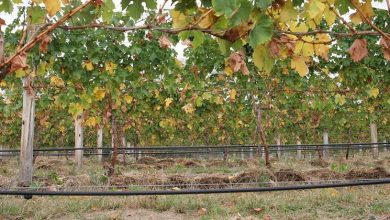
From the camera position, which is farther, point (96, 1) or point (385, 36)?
point (96, 1)

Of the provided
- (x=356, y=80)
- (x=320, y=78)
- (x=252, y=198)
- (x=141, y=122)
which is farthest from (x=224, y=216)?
(x=141, y=122)

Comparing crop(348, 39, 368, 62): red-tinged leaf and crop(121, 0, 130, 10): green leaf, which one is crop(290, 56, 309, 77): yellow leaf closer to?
crop(348, 39, 368, 62): red-tinged leaf

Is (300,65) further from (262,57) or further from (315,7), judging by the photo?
(315,7)

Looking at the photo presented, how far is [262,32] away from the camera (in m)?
1.34

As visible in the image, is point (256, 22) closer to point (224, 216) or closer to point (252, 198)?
point (224, 216)

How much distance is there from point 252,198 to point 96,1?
543cm

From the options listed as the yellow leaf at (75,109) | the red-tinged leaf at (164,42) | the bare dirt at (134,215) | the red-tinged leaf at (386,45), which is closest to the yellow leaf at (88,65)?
the yellow leaf at (75,109)

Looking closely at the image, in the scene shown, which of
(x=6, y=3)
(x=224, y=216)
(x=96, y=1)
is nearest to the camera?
(x=96, y=1)

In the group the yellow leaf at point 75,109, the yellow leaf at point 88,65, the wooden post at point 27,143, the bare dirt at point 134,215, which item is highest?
the yellow leaf at point 88,65

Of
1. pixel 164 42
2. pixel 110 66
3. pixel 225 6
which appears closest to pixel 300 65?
pixel 225 6

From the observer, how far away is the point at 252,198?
21.4 feet

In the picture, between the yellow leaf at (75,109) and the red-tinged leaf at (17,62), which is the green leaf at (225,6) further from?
the yellow leaf at (75,109)

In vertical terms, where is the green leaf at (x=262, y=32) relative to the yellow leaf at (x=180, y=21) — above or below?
below

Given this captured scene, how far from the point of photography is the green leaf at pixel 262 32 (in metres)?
1.34
